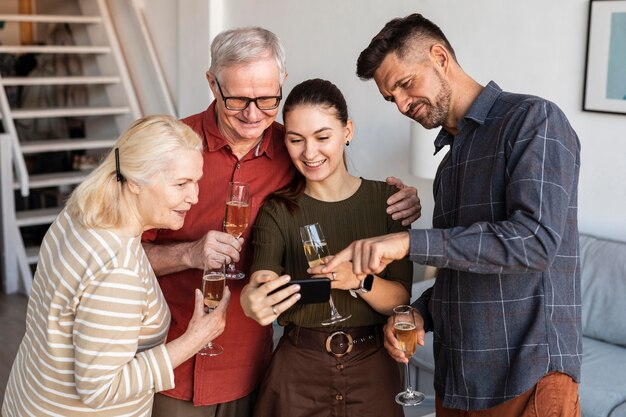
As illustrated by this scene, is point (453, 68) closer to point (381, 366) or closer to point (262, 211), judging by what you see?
point (262, 211)

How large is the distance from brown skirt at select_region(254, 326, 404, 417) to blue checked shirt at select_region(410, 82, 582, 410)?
0.80ft

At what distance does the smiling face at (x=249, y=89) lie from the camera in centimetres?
214

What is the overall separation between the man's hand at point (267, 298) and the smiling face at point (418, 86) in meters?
0.52

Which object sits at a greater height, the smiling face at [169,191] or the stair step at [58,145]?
the smiling face at [169,191]

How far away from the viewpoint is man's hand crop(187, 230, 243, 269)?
2051 mm

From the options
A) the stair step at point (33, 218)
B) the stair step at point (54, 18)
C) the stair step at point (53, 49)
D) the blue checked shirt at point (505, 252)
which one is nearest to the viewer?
the blue checked shirt at point (505, 252)

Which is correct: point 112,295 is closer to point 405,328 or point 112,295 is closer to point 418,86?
point 405,328

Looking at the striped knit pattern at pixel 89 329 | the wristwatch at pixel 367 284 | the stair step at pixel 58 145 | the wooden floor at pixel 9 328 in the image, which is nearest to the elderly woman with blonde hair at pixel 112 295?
the striped knit pattern at pixel 89 329

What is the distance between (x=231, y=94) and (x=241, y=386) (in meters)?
0.84

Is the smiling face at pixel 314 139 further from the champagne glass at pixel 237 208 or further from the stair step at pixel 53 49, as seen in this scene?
the stair step at pixel 53 49

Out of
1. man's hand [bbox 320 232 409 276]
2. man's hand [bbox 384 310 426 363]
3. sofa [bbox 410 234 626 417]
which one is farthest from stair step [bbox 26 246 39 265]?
man's hand [bbox 320 232 409 276]

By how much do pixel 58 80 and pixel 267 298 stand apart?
5.42 meters

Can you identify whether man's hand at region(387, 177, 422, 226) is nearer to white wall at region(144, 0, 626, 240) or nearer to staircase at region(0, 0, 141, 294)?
white wall at region(144, 0, 626, 240)

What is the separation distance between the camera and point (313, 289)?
1.93 m
